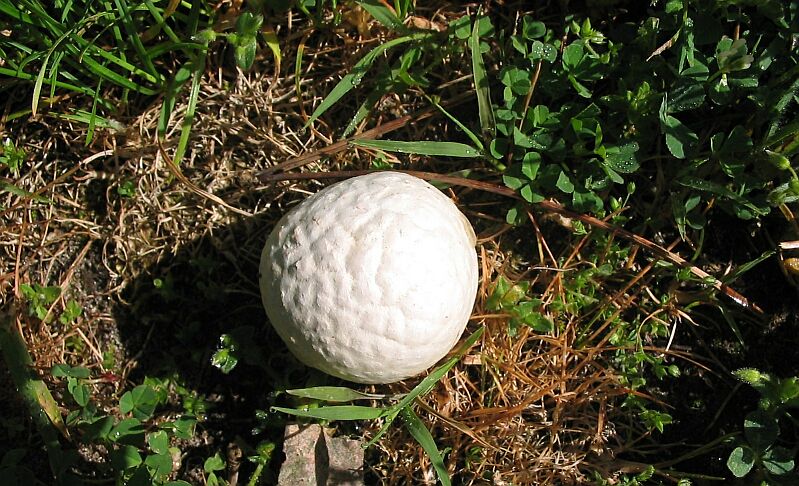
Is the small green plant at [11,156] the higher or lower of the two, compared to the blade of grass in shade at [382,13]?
lower

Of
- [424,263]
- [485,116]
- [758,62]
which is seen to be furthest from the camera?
[485,116]

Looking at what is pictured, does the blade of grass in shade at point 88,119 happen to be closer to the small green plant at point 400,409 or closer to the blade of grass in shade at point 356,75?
the blade of grass in shade at point 356,75

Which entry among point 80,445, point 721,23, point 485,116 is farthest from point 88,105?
point 721,23

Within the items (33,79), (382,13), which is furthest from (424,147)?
(33,79)

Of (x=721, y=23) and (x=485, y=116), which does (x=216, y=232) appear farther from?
(x=721, y=23)

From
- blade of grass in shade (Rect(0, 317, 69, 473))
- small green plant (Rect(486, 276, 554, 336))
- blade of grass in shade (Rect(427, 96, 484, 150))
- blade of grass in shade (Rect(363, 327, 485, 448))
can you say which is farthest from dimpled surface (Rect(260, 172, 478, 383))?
blade of grass in shade (Rect(0, 317, 69, 473))

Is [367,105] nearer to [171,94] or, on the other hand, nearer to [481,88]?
[481,88]

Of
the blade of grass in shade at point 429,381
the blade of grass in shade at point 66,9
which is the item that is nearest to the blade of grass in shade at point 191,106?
the blade of grass in shade at point 66,9
